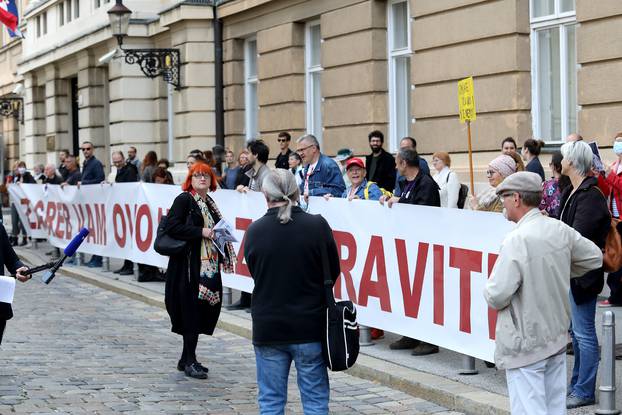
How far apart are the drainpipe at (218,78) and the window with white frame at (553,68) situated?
34.6 feet

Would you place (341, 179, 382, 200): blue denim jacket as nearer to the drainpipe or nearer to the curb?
the curb

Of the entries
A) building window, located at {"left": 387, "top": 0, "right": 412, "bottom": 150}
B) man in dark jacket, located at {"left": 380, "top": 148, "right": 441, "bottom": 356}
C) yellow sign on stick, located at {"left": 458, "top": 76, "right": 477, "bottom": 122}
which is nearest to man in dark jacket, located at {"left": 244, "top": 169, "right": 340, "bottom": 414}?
man in dark jacket, located at {"left": 380, "top": 148, "right": 441, "bottom": 356}

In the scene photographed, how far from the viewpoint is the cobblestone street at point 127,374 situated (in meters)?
8.98

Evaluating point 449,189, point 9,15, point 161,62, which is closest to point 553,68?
point 449,189

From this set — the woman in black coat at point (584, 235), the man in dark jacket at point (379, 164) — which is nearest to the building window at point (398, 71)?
the man in dark jacket at point (379, 164)

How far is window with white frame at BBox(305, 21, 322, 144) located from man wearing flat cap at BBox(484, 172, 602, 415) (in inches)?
625

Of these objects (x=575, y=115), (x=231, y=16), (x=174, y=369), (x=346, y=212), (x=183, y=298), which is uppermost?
(x=231, y=16)

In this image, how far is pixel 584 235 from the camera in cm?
796

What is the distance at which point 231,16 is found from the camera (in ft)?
82.4

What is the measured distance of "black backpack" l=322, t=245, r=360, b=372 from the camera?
6562 millimetres

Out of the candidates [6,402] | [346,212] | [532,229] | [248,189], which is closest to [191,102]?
[248,189]

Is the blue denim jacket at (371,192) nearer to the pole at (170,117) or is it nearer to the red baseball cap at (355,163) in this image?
the red baseball cap at (355,163)

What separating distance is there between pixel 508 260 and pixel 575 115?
983 centimetres

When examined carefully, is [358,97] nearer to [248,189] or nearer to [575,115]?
[575,115]
